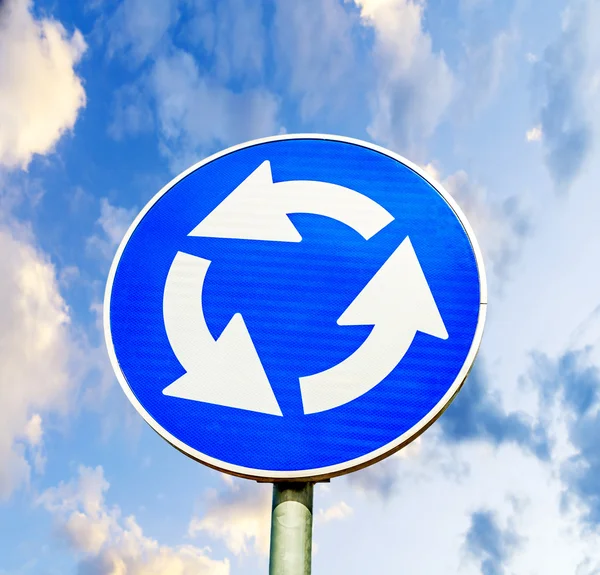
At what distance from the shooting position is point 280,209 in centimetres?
374

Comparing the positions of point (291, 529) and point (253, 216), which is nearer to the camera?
point (291, 529)

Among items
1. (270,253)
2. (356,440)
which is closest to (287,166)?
(270,253)

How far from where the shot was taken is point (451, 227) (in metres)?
3.67

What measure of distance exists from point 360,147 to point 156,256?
1184 millimetres

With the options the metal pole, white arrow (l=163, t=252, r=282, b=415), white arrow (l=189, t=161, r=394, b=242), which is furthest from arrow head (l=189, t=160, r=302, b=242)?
the metal pole

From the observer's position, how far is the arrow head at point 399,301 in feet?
11.1

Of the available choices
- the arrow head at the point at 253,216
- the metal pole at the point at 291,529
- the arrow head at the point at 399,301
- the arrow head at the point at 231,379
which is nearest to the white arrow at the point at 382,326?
the arrow head at the point at 399,301

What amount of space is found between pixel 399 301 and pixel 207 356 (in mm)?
896

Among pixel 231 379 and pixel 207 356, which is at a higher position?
pixel 207 356

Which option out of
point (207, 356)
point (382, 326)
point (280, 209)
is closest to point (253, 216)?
point (280, 209)

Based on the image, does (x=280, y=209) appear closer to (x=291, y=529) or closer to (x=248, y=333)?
(x=248, y=333)

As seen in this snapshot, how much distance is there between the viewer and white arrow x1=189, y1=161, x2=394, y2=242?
3662mm

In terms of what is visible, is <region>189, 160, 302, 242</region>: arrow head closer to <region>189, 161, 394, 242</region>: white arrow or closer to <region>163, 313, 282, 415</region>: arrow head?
<region>189, 161, 394, 242</region>: white arrow

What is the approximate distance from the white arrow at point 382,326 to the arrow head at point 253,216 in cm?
48
